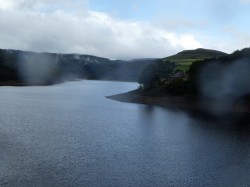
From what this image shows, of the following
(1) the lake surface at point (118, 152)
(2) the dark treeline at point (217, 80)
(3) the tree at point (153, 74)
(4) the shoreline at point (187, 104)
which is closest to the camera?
(1) the lake surface at point (118, 152)

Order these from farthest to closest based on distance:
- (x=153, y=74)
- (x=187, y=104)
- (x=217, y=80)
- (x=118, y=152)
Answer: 1. (x=153, y=74)
2. (x=187, y=104)
3. (x=217, y=80)
4. (x=118, y=152)

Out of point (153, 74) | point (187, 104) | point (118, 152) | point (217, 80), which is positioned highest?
point (153, 74)

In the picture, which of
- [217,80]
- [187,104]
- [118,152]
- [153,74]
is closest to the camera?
[118,152]

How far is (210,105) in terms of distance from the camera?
86938mm

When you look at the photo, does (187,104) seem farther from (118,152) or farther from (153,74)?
(118,152)

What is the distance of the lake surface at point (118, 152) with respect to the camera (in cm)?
3041

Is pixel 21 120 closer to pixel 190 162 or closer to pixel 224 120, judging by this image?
pixel 190 162

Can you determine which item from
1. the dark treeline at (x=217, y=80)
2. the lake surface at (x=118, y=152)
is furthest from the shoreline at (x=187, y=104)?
the lake surface at (x=118, y=152)

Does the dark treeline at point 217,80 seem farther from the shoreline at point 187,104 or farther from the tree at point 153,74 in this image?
the tree at point 153,74

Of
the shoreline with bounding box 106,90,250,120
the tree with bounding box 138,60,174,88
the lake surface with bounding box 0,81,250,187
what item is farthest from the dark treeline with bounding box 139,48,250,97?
the lake surface with bounding box 0,81,250,187

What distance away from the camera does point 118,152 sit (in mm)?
38969

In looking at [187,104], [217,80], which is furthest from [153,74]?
[217,80]

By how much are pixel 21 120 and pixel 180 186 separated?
113 ft

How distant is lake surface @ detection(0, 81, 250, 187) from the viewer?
30.4m
